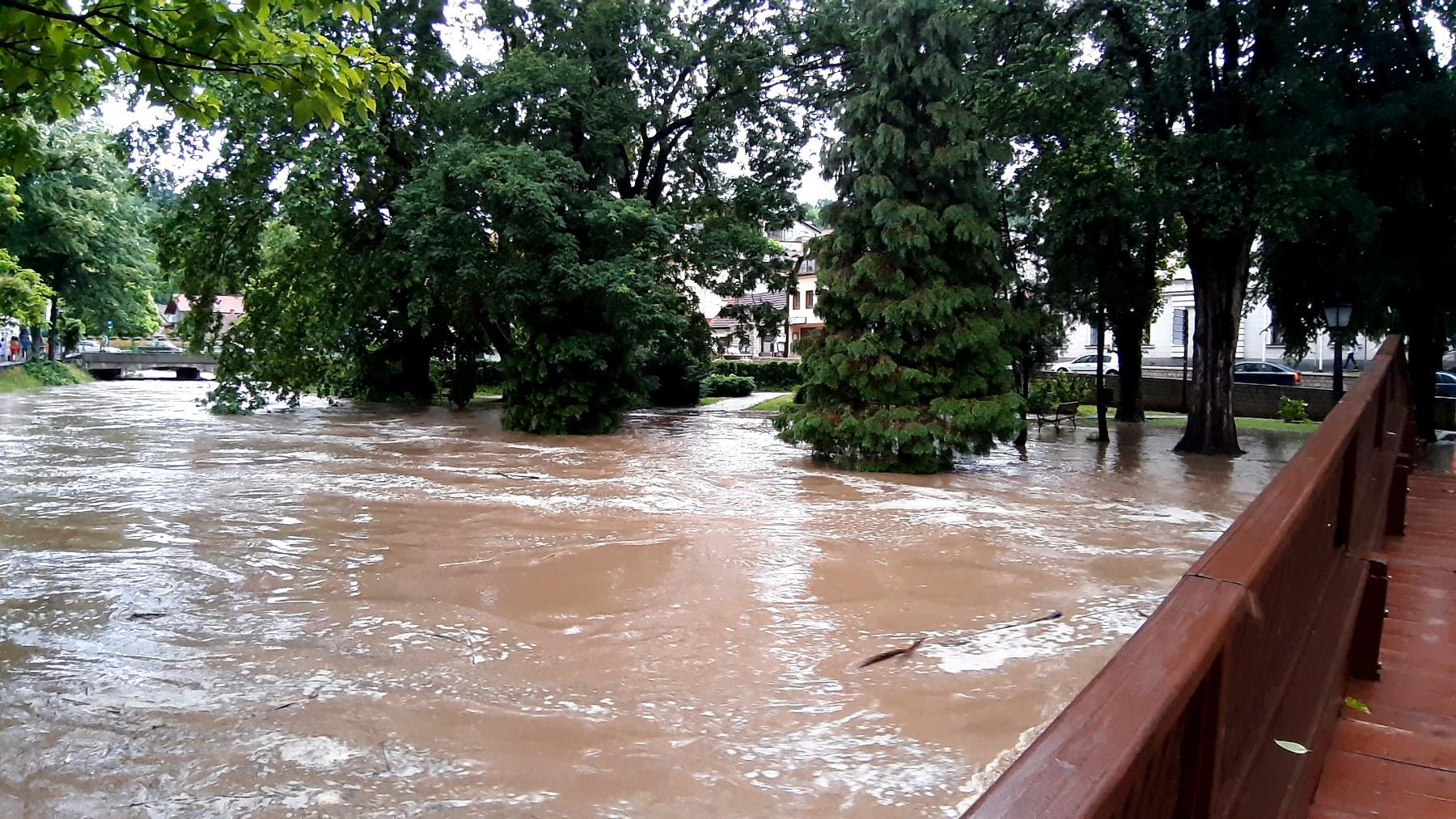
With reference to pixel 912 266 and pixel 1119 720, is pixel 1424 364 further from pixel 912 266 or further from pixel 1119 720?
pixel 1119 720

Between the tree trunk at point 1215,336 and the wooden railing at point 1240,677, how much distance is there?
16.4 metres

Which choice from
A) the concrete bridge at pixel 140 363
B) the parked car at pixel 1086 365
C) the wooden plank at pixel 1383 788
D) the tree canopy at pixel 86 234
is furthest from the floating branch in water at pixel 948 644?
the concrete bridge at pixel 140 363

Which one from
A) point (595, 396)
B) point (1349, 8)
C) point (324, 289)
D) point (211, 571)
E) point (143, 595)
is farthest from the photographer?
point (324, 289)

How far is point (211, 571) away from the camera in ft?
30.3

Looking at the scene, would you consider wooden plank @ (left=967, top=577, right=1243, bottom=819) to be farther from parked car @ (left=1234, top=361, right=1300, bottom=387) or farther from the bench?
parked car @ (left=1234, top=361, right=1300, bottom=387)

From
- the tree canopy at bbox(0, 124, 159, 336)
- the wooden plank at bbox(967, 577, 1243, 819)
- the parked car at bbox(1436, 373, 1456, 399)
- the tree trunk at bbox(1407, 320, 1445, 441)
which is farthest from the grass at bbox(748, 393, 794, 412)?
the wooden plank at bbox(967, 577, 1243, 819)

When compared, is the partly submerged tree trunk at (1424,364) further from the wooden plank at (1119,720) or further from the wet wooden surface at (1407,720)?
the wooden plank at (1119,720)

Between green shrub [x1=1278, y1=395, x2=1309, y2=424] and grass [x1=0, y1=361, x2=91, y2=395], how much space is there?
4343 cm

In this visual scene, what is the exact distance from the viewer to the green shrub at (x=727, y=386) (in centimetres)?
4109

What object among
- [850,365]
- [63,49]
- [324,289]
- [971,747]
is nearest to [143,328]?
[324,289]

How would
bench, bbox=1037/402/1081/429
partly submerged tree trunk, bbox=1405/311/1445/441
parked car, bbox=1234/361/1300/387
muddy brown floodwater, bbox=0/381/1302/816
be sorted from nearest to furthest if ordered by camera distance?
muddy brown floodwater, bbox=0/381/1302/816, partly submerged tree trunk, bbox=1405/311/1445/441, bench, bbox=1037/402/1081/429, parked car, bbox=1234/361/1300/387

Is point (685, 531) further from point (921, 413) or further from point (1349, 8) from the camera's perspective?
point (1349, 8)

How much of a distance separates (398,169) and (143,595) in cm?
1703

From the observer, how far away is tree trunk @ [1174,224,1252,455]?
18.7 metres
